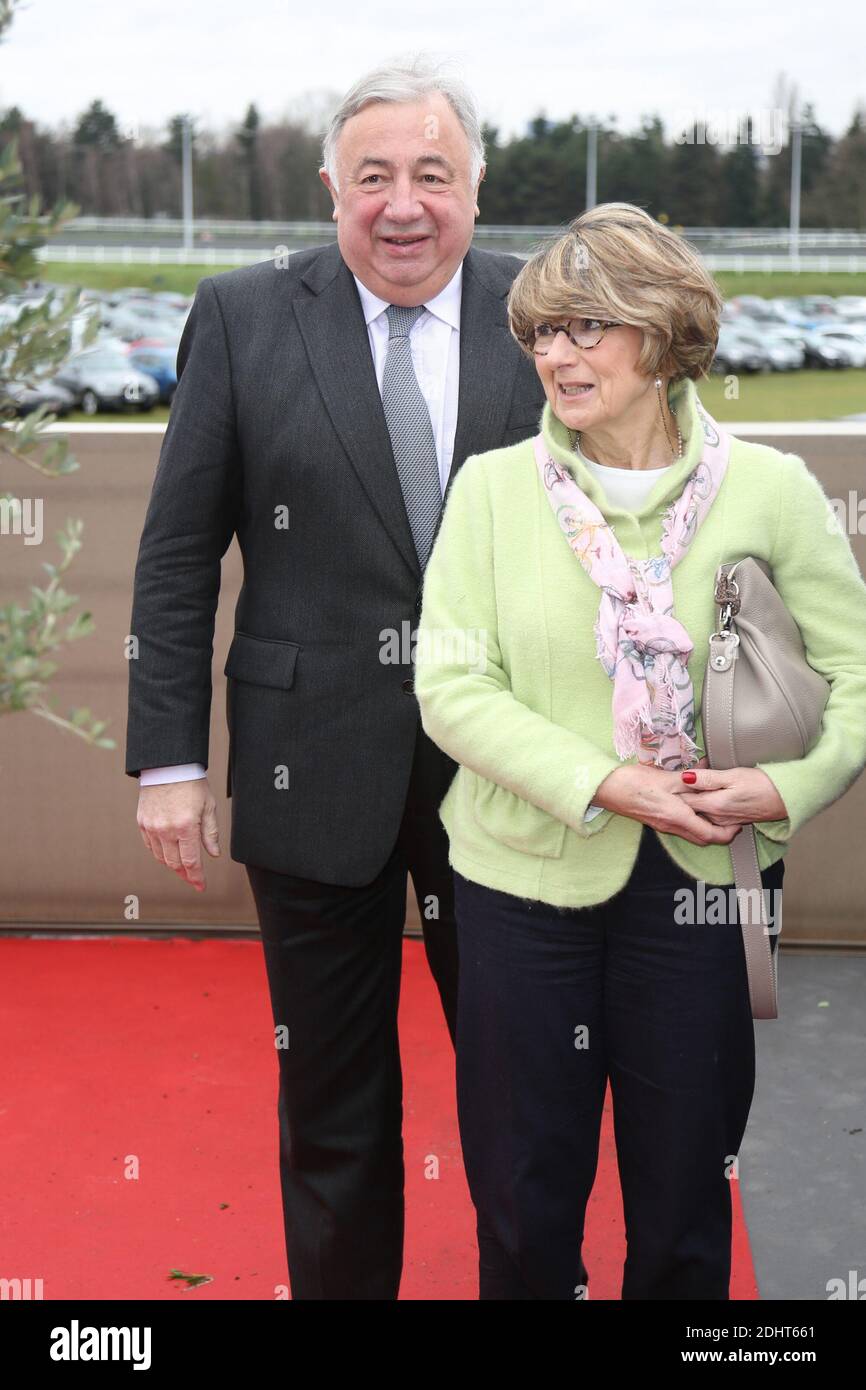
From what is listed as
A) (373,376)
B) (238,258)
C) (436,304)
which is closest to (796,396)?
(238,258)

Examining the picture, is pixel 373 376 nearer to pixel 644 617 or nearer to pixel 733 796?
pixel 644 617

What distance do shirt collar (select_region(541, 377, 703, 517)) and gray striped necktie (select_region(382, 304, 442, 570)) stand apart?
0.34 meters

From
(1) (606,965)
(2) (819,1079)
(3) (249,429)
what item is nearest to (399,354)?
(3) (249,429)

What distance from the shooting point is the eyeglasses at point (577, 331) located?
2.11 m

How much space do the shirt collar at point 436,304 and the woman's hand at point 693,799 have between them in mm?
911

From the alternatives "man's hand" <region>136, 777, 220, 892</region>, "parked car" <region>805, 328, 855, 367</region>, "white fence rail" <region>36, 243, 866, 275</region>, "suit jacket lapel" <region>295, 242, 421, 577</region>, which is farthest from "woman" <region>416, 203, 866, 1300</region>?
"white fence rail" <region>36, 243, 866, 275</region>

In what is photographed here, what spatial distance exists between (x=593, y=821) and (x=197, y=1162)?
1.95 metres

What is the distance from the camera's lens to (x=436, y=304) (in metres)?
2.61

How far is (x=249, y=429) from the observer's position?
2.52 metres

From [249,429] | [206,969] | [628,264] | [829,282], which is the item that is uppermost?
[829,282]

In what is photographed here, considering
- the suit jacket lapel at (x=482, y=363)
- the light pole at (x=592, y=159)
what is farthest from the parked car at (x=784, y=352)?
the suit jacket lapel at (x=482, y=363)

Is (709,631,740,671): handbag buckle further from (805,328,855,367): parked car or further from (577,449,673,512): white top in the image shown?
(805,328,855,367): parked car

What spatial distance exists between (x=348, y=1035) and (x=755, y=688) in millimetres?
1018
